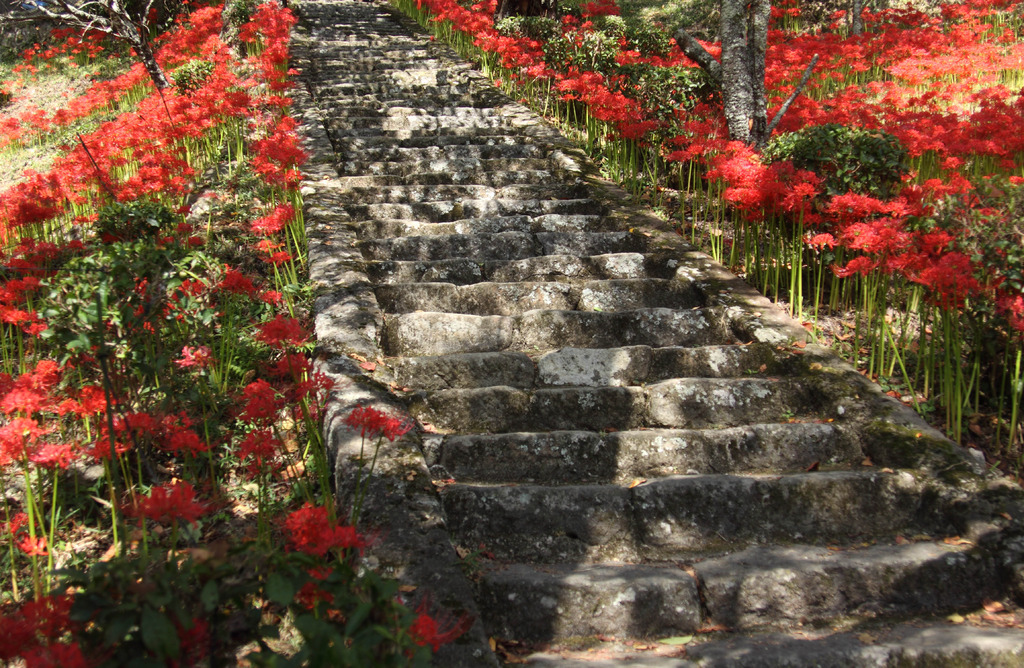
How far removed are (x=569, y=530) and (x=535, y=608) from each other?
40cm

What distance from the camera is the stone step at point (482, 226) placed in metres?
4.91

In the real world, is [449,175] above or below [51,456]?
above

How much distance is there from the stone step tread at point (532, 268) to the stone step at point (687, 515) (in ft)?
6.56

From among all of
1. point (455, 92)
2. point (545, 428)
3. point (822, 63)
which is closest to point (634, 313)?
point (545, 428)

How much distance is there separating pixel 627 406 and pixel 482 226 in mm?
A: 2282

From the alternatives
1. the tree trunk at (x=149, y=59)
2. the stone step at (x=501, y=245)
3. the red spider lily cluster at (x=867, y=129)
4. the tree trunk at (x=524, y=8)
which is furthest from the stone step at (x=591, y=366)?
the tree trunk at (x=524, y=8)

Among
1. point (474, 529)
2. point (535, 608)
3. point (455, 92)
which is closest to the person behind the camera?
point (535, 608)

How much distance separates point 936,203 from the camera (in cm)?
360

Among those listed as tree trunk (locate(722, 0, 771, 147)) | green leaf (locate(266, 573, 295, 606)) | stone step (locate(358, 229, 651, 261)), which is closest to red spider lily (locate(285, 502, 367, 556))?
green leaf (locate(266, 573, 295, 606))

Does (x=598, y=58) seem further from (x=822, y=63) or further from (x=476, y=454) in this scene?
(x=476, y=454)

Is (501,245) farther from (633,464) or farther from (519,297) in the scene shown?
(633,464)

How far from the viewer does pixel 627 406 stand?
321cm

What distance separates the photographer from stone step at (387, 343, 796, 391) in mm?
3377

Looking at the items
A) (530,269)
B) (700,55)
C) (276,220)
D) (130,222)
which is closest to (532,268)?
(530,269)
